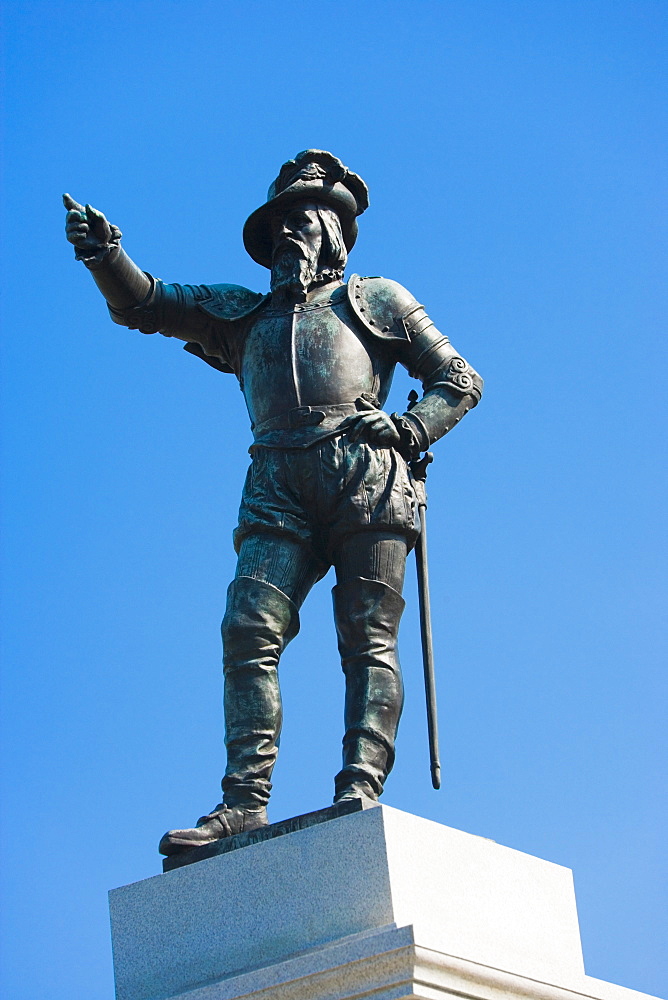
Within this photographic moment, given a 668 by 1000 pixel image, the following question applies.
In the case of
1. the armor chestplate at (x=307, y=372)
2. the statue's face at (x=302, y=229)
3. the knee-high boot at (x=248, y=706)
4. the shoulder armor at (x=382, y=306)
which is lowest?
the knee-high boot at (x=248, y=706)

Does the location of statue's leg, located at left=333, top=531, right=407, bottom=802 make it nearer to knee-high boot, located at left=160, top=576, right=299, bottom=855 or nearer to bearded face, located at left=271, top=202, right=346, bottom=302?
knee-high boot, located at left=160, top=576, right=299, bottom=855

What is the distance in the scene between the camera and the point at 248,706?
7.03m

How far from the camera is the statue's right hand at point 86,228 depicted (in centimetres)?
767

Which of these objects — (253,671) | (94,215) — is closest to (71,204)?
(94,215)

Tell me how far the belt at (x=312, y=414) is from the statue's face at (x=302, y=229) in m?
0.89

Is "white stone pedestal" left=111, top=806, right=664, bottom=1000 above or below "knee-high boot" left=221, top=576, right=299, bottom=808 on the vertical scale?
below

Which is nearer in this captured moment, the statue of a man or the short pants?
the statue of a man

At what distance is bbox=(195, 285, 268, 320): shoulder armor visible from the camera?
26.1ft

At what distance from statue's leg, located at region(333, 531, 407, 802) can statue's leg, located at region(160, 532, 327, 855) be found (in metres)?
0.24

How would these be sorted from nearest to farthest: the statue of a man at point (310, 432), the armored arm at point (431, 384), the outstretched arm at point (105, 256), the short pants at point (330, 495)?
1. the statue of a man at point (310, 432)
2. the short pants at point (330, 495)
3. the armored arm at point (431, 384)
4. the outstretched arm at point (105, 256)

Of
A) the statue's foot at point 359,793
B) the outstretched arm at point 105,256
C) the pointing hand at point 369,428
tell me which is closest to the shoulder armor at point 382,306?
the pointing hand at point 369,428

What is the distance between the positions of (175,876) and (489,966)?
4.44ft

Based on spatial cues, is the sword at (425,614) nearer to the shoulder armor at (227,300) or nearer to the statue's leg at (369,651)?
the statue's leg at (369,651)

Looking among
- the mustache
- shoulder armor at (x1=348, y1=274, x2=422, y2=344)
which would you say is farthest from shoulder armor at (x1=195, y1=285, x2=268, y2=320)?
shoulder armor at (x1=348, y1=274, x2=422, y2=344)
